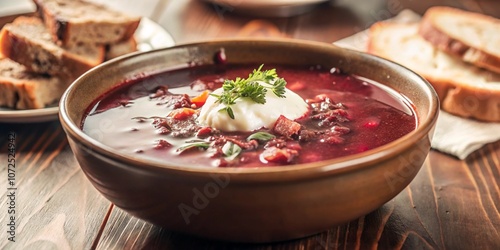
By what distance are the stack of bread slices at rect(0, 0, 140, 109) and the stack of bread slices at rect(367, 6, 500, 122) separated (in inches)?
66.1

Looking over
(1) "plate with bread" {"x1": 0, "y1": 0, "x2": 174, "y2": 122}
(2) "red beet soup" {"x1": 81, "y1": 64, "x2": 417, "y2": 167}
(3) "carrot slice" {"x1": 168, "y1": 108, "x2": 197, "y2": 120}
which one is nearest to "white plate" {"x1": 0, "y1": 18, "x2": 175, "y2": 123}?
(1) "plate with bread" {"x1": 0, "y1": 0, "x2": 174, "y2": 122}

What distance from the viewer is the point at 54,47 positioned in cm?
377

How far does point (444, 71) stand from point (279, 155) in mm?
2008

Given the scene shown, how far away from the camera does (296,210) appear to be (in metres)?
2.02

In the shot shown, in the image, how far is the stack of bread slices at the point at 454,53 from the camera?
3580 millimetres

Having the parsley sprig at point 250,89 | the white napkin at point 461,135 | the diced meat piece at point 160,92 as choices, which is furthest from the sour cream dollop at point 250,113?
the white napkin at point 461,135

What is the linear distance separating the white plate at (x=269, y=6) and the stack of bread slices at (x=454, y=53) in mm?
629

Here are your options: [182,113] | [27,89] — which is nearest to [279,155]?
[182,113]

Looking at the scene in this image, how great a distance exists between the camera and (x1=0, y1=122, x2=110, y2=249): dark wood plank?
8.09 feet

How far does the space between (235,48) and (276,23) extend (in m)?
1.69

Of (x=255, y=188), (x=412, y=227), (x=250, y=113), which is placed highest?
(x=255, y=188)

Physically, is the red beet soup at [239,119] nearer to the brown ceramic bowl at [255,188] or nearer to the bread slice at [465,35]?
the brown ceramic bowl at [255,188]

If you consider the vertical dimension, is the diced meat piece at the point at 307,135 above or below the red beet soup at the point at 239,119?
above

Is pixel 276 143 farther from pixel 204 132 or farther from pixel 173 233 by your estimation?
pixel 173 233
